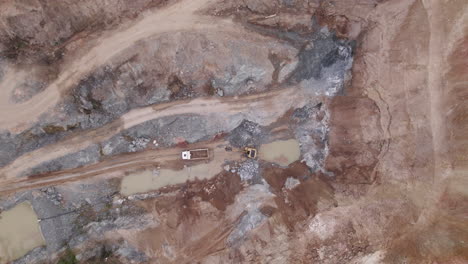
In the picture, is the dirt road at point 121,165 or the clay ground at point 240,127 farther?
the dirt road at point 121,165

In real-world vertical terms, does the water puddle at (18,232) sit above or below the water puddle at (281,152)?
below

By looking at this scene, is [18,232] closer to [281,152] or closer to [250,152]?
[250,152]

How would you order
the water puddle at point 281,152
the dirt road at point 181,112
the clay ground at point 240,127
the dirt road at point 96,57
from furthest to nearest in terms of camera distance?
the water puddle at point 281,152 → the dirt road at point 181,112 → the clay ground at point 240,127 → the dirt road at point 96,57

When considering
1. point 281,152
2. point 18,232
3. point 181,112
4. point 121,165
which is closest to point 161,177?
point 121,165

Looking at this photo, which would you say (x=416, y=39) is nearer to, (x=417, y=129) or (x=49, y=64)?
(x=417, y=129)

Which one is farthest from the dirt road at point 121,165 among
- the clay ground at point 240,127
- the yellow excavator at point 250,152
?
the yellow excavator at point 250,152

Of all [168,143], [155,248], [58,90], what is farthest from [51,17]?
[155,248]

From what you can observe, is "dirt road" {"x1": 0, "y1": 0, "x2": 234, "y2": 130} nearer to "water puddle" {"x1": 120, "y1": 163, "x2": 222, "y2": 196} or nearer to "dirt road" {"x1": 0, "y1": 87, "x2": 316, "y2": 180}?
"dirt road" {"x1": 0, "y1": 87, "x2": 316, "y2": 180}

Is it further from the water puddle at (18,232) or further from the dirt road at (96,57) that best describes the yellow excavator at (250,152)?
the water puddle at (18,232)
